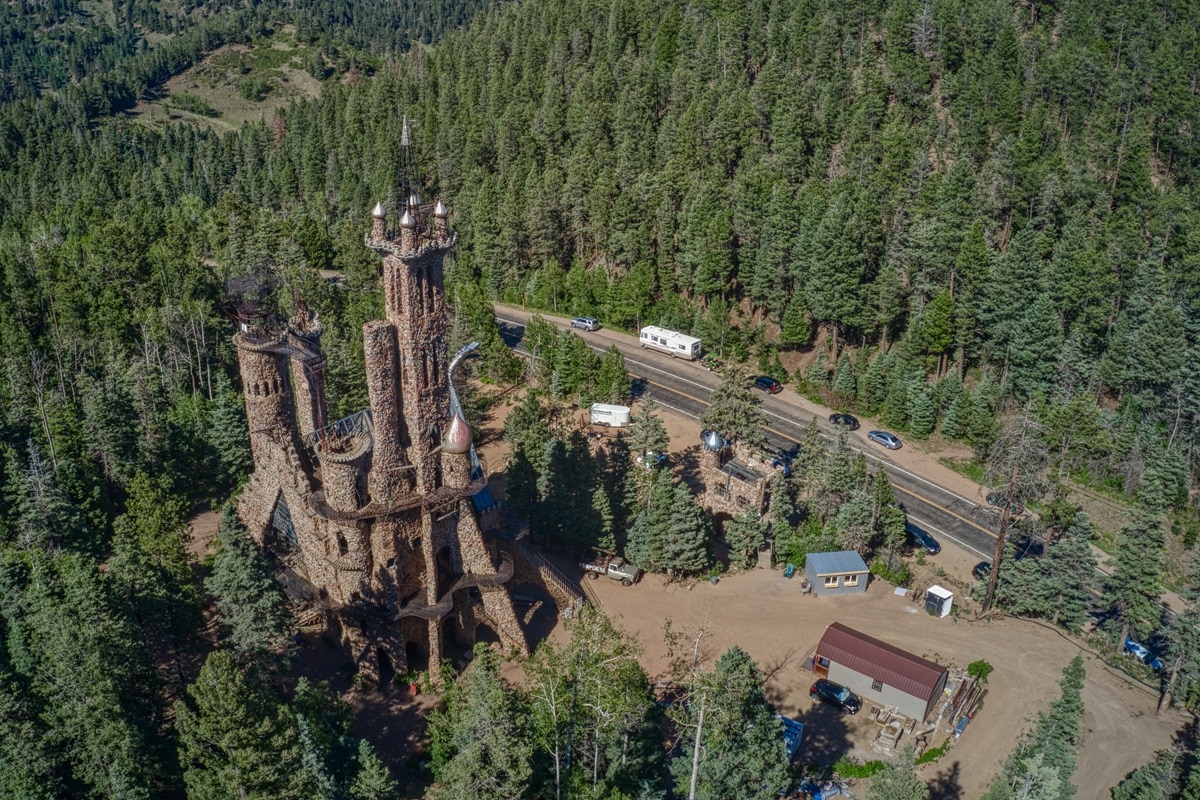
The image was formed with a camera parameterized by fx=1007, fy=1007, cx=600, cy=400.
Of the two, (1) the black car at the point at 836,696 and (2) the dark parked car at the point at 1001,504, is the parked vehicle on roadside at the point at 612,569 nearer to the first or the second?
(1) the black car at the point at 836,696

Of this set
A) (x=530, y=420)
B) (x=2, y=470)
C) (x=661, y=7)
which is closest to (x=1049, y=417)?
(x=530, y=420)

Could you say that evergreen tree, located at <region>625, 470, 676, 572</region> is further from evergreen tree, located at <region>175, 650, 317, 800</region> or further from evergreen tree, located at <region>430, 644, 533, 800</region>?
evergreen tree, located at <region>175, 650, 317, 800</region>

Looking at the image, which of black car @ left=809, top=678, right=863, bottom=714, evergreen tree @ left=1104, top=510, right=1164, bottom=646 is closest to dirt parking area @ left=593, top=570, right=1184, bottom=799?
black car @ left=809, top=678, right=863, bottom=714

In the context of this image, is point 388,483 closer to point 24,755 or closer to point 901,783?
point 24,755

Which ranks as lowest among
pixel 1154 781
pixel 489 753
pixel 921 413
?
pixel 921 413

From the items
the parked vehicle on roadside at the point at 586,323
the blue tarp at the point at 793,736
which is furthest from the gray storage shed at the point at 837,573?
the parked vehicle on roadside at the point at 586,323

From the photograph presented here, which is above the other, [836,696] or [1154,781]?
[1154,781]

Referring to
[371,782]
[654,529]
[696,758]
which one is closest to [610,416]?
[654,529]
